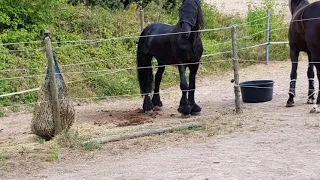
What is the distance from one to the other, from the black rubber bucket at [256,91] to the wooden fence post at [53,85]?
12.1 ft

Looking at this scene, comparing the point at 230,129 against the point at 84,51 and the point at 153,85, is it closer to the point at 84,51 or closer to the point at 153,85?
the point at 153,85

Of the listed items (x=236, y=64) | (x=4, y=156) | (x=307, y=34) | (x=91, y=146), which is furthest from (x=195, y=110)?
(x=4, y=156)

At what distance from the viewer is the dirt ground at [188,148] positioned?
511cm

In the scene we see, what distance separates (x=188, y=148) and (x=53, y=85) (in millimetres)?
1887

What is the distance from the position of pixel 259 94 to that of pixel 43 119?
402 cm

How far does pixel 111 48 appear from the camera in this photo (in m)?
12.6

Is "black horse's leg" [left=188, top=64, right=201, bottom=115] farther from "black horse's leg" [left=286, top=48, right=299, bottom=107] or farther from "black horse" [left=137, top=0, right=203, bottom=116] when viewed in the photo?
"black horse's leg" [left=286, top=48, right=299, bottom=107]

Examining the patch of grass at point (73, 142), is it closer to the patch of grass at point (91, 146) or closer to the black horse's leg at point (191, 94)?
the patch of grass at point (91, 146)

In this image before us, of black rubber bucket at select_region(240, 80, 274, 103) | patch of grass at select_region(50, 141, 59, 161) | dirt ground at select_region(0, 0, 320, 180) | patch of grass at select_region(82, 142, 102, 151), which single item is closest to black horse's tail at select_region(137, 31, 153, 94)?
dirt ground at select_region(0, 0, 320, 180)

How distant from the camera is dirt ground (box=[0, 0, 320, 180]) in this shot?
5109 millimetres

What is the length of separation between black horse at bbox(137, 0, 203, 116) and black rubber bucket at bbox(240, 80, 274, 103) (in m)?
1.08

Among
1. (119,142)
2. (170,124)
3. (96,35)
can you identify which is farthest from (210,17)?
(119,142)

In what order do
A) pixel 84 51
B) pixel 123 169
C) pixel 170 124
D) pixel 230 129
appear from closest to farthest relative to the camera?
1. pixel 123 169
2. pixel 230 129
3. pixel 170 124
4. pixel 84 51

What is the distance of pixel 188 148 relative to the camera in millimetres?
6035
